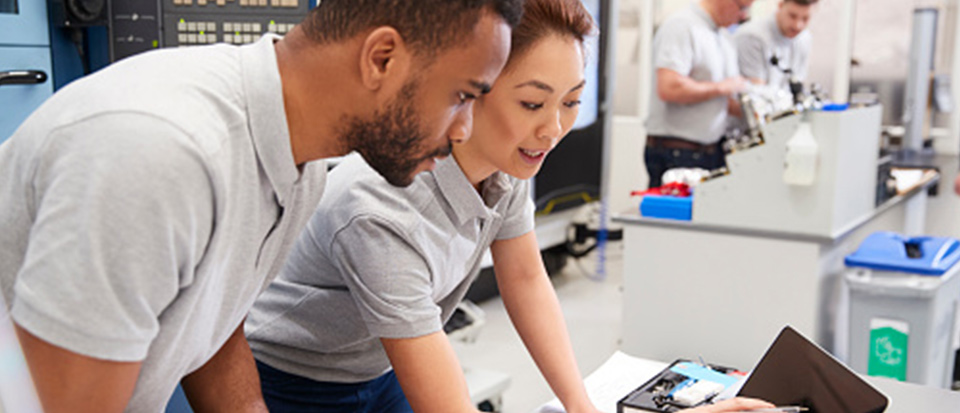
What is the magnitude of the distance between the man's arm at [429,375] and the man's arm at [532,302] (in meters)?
0.32

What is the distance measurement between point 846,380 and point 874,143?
2.05 m

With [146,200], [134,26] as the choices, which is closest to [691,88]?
[134,26]

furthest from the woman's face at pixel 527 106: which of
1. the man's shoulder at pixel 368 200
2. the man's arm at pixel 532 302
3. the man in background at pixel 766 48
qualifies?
the man in background at pixel 766 48

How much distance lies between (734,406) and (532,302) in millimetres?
439

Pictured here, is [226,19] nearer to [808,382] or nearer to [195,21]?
[195,21]

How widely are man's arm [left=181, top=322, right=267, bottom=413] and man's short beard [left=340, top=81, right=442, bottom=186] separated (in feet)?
1.28

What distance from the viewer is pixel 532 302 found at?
1487 mm

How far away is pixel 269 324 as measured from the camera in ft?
4.34

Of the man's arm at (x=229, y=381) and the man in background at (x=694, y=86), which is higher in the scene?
the man in background at (x=694, y=86)

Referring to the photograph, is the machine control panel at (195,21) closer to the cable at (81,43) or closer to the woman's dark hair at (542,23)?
the cable at (81,43)

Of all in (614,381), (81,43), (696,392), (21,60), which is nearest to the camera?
(696,392)

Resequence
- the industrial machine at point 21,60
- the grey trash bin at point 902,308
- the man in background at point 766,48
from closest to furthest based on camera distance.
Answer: the industrial machine at point 21,60 → the grey trash bin at point 902,308 → the man in background at point 766,48

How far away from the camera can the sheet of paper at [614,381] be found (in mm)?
1375

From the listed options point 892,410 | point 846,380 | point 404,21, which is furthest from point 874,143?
point 404,21
